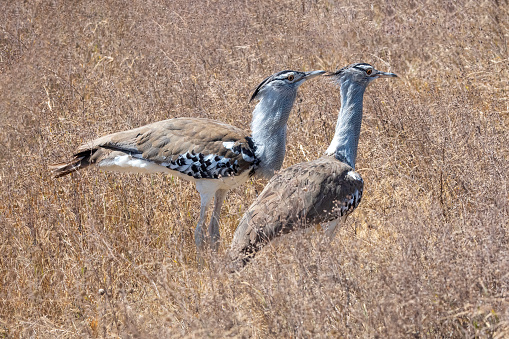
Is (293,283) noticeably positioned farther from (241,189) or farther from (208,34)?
(208,34)

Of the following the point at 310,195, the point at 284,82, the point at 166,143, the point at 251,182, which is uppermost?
the point at 284,82

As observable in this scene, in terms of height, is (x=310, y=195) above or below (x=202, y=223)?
above

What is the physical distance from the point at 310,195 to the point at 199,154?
870 millimetres

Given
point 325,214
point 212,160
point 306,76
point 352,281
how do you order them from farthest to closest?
1. point 306,76
2. point 212,160
3. point 325,214
4. point 352,281

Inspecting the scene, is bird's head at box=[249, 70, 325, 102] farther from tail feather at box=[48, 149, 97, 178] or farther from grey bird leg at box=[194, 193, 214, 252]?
tail feather at box=[48, 149, 97, 178]

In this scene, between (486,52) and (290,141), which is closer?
(290,141)

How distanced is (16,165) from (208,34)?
2.94m

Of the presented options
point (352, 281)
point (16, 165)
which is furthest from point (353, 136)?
point (16, 165)

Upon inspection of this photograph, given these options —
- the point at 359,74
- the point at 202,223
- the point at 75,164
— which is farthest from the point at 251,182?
the point at 75,164

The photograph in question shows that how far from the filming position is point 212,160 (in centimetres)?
427

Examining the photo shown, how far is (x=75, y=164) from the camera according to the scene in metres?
4.36

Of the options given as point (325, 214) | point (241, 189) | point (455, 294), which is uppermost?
point (455, 294)

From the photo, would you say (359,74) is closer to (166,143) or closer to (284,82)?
(284,82)

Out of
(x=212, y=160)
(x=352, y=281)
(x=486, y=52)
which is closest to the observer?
(x=352, y=281)
